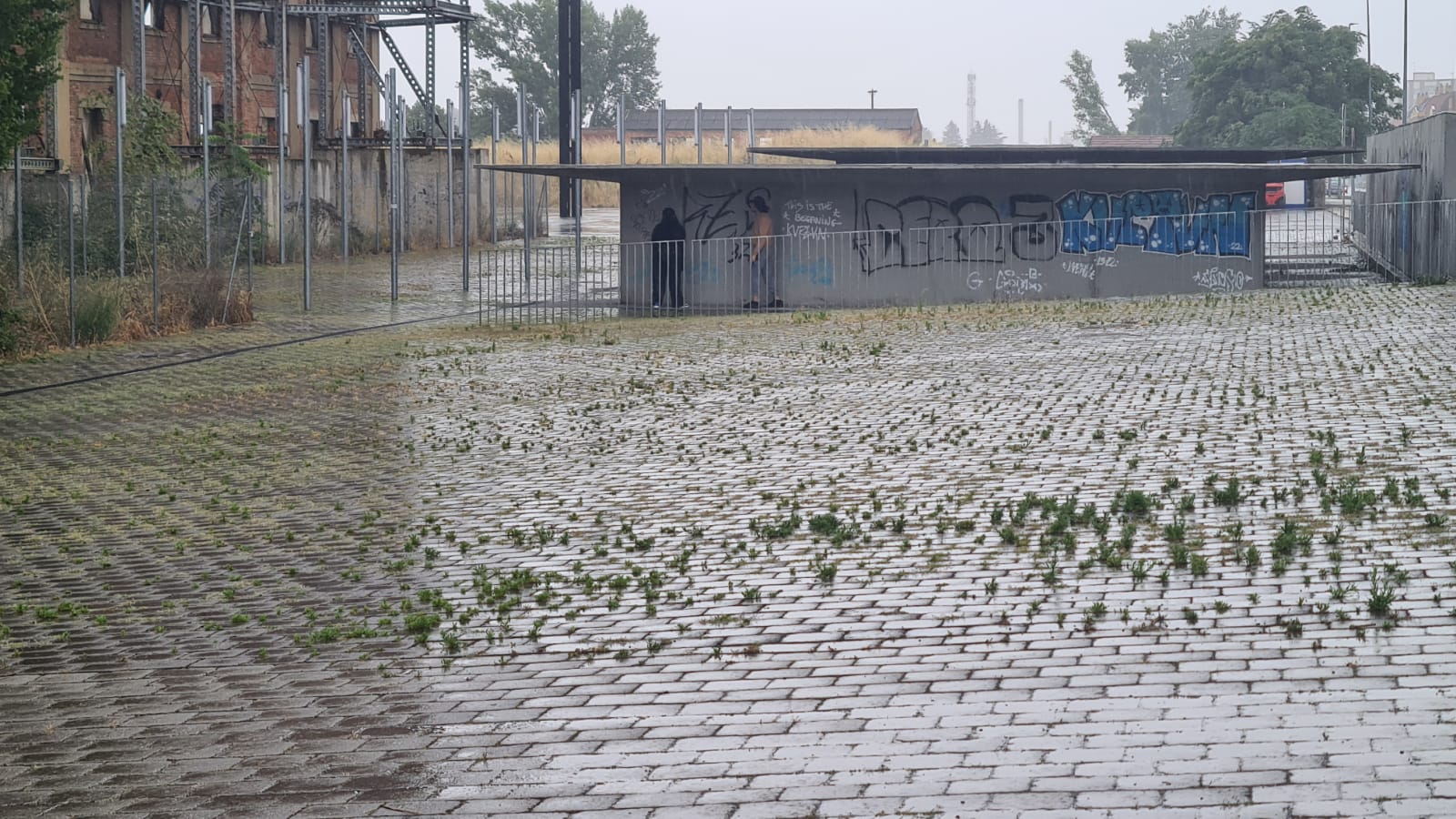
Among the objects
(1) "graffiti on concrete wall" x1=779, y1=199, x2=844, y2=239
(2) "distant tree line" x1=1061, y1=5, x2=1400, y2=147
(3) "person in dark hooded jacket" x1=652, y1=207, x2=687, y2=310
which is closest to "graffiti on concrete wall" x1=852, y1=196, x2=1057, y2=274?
(1) "graffiti on concrete wall" x1=779, y1=199, x2=844, y2=239

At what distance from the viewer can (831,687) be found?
6309mm

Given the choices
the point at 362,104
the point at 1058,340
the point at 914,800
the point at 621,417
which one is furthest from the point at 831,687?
the point at 362,104

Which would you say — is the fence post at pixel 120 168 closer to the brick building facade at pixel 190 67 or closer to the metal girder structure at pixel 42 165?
the brick building facade at pixel 190 67

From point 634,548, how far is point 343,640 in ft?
6.34

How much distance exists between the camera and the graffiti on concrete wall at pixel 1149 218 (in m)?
28.9

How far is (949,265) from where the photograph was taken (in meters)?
28.8

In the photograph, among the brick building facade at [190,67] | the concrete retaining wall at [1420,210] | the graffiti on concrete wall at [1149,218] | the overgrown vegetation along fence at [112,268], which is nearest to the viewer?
the overgrown vegetation along fence at [112,268]

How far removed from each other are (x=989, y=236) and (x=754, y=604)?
21.9 metres

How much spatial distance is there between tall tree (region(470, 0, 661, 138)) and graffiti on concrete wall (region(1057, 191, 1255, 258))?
2630 inches

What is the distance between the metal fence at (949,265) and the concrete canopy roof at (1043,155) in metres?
8.81

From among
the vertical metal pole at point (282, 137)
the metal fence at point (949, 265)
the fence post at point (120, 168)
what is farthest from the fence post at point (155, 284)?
the vertical metal pole at point (282, 137)

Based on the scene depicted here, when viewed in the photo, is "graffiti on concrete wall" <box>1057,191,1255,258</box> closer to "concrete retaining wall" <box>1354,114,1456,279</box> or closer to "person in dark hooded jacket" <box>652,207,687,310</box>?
"concrete retaining wall" <box>1354,114,1456,279</box>

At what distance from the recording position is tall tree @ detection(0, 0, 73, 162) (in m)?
18.5

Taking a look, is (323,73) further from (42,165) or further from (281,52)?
(42,165)
